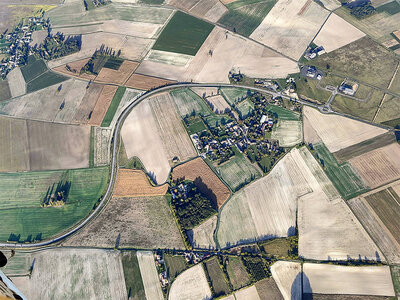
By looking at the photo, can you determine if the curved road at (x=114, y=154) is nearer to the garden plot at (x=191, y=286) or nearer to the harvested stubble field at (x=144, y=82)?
the harvested stubble field at (x=144, y=82)

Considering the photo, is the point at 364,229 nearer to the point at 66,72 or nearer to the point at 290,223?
the point at 290,223

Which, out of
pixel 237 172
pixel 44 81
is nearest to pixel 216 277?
pixel 237 172

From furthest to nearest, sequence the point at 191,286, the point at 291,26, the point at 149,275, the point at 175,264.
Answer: the point at 291,26
the point at 175,264
the point at 149,275
the point at 191,286

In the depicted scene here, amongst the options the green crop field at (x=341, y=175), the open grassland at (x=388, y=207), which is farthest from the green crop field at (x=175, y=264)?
the open grassland at (x=388, y=207)

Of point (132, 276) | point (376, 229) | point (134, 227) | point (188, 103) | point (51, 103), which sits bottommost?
point (132, 276)

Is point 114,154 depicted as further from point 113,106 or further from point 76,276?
point 76,276

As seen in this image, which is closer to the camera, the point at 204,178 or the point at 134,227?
the point at 134,227

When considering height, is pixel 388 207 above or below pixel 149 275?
above

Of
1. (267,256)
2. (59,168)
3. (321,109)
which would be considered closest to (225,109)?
(321,109)
